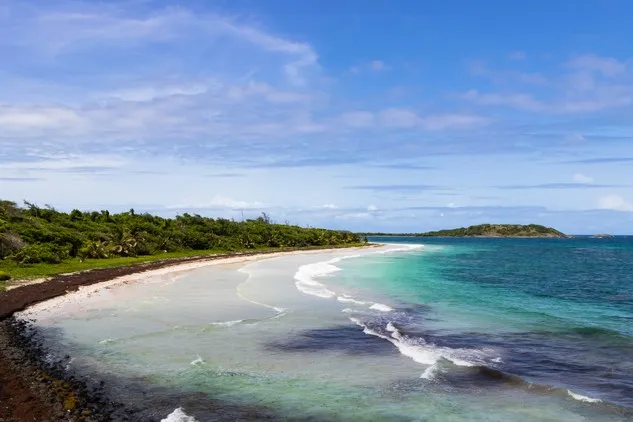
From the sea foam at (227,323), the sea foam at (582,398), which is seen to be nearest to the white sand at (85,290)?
the sea foam at (227,323)

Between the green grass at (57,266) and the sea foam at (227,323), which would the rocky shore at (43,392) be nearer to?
the sea foam at (227,323)

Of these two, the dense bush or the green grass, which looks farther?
the dense bush

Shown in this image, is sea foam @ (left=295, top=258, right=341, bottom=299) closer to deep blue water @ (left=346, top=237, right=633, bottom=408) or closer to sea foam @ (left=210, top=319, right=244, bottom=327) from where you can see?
deep blue water @ (left=346, top=237, right=633, bottom=408)

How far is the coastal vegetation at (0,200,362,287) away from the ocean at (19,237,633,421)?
1079 cm

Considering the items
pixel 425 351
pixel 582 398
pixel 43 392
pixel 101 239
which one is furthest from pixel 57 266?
pixel 582 398

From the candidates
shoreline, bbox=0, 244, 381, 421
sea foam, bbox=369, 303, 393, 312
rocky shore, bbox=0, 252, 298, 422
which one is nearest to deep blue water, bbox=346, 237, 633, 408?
sea foam, bbox=369, 303, 393, 312

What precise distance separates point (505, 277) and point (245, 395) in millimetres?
39900

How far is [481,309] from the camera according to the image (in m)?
27.4

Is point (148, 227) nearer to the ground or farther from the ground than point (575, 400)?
farther from the ground

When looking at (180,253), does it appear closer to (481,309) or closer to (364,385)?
(481,309)

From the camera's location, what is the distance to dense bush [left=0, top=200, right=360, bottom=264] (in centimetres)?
4175

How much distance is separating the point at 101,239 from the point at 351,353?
4646cm

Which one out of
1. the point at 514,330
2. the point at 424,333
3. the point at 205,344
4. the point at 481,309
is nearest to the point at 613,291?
the point at 481,309

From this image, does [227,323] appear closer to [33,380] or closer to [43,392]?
[33,380]
